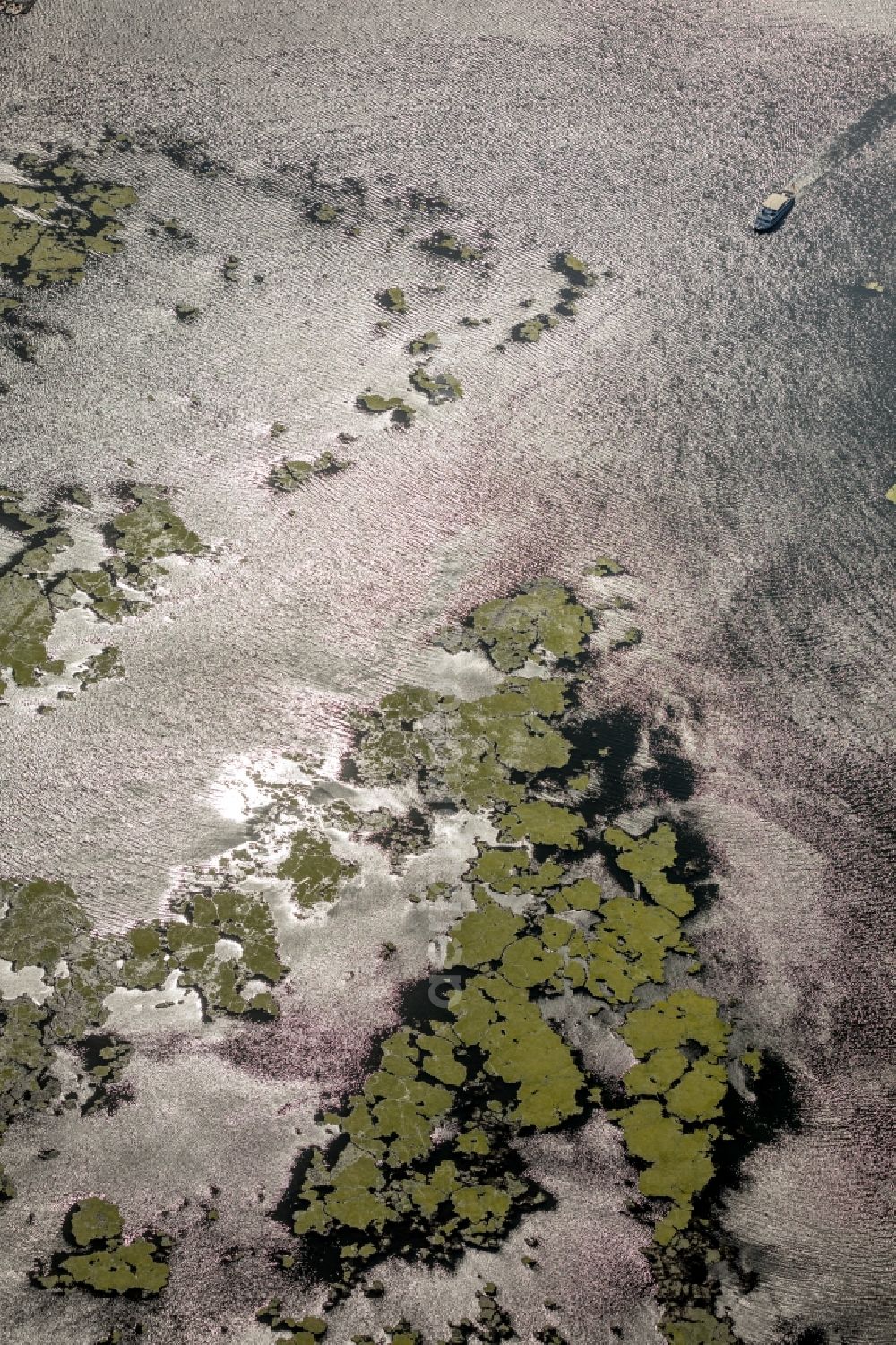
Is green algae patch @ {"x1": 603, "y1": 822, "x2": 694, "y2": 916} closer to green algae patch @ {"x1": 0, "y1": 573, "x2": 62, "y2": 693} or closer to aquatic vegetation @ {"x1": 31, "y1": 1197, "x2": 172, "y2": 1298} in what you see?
aquatic vegetation @ {"x1": 31, "y1": 1197, "x2": 172, "y2": 1298}

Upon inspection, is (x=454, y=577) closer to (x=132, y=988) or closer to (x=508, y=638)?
(x=508, y=638)

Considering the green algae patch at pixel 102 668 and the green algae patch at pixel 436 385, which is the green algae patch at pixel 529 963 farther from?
the green algae patch at pixel 436 385

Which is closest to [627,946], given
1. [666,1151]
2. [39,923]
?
[666,1151]

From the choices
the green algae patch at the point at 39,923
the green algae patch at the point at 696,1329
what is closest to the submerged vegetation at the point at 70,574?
the green algae patch at the point at 39,923

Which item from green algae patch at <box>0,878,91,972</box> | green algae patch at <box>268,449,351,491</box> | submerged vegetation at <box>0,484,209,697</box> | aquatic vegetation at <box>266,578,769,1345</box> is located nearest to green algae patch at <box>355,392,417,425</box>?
green algae patch at <box>268,449,351,491</box>

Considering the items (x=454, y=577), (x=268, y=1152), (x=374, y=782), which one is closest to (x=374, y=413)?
(x=454, y=577)
